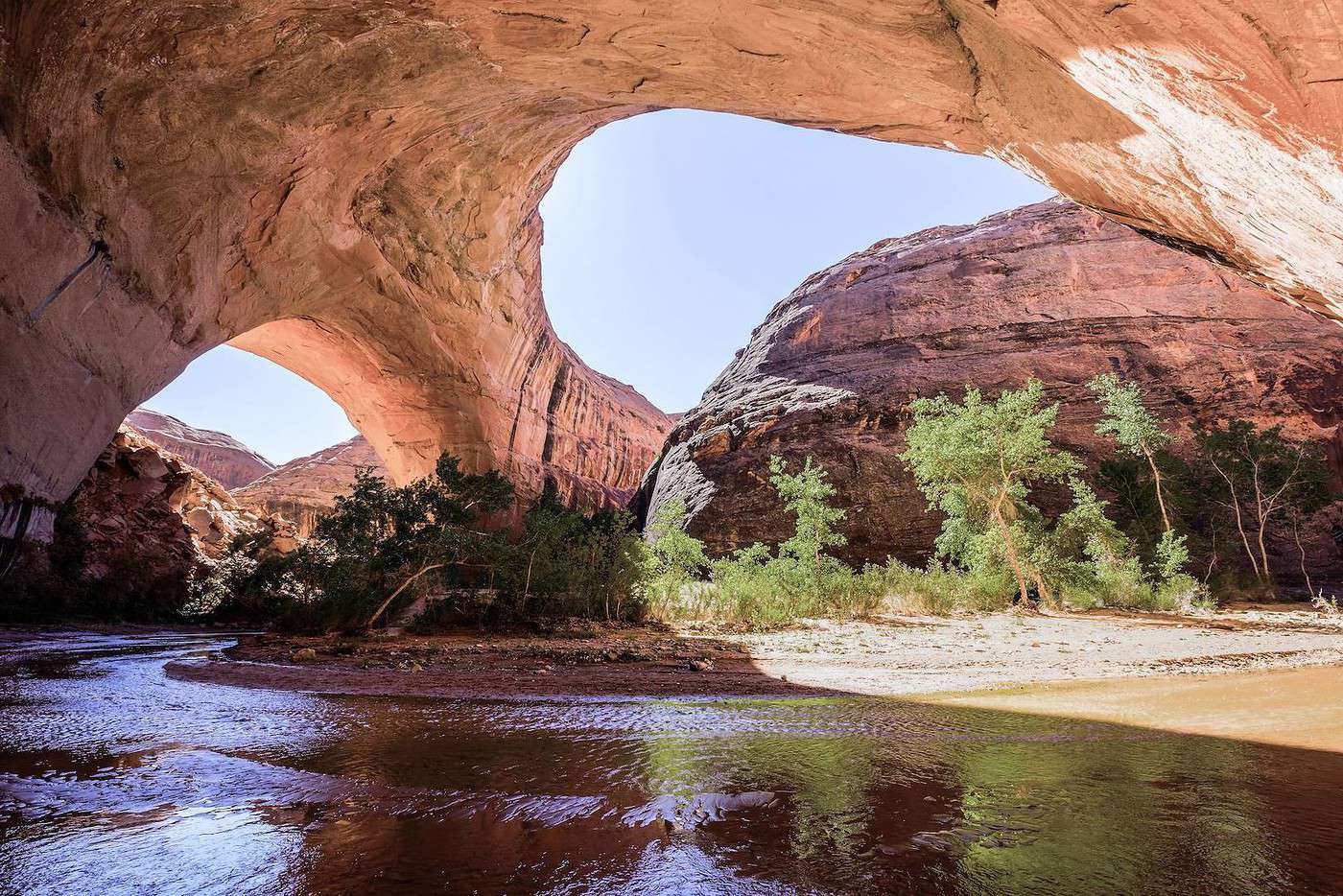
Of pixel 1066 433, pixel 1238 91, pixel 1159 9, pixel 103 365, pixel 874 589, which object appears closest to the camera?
pixel 1159 9

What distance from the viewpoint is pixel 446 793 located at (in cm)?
147

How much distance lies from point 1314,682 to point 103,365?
45.5 feet

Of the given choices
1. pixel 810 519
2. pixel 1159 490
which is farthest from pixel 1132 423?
pixel 810 519

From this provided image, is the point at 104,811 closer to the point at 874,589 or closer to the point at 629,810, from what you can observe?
the point at 629,810

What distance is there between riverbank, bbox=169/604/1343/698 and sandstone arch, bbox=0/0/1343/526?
3578mm

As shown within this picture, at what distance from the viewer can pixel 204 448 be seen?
51.8 m

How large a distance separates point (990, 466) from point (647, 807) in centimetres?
1466

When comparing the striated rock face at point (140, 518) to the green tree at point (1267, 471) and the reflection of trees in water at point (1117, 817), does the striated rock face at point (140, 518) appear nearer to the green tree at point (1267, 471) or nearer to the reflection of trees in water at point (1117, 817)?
the reflection of trees in water at point (1117, 817)

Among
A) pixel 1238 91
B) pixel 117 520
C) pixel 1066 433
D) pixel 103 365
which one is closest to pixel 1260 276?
pixel 1238 91

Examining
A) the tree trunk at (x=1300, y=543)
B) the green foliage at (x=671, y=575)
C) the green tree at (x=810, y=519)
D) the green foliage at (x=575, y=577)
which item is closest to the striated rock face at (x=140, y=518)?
the green foliage at (x=575, y=577)

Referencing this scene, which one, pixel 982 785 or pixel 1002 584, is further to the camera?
pixel 1002 584

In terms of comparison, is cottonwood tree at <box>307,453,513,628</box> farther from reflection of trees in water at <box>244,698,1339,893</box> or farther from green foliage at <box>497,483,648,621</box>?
reflection of trees in water at <box>244,698,1339,893</box>

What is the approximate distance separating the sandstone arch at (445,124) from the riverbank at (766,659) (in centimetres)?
358

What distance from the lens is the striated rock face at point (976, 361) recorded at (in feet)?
76.7
